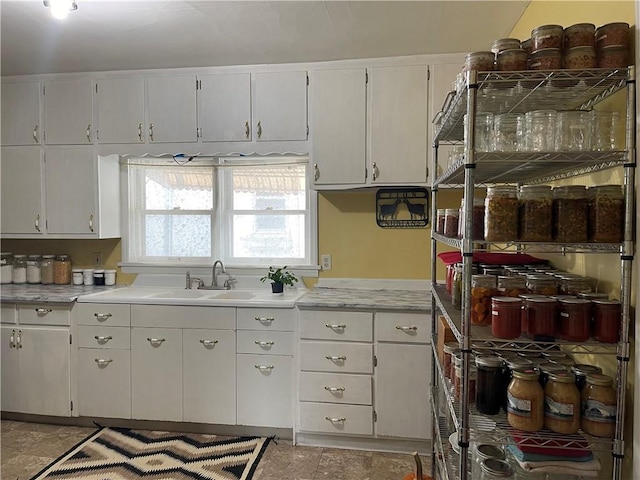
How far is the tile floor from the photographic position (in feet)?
8.33

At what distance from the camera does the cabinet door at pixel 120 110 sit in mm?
3264

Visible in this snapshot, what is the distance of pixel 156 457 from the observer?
270cm

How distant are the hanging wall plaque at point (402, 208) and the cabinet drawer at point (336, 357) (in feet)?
3.22

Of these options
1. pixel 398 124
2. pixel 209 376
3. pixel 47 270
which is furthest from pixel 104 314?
pixel 398 124

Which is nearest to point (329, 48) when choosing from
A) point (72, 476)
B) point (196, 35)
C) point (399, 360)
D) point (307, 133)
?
point (307, 133)

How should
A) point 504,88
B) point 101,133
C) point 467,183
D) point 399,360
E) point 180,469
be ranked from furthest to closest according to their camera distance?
point 101,133 → point 399,360 → point 180,469 → point 504,88 → point 467,183

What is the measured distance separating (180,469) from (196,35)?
2.48 meters

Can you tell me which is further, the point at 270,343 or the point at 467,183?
the point at 270,343

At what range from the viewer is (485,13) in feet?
7.91

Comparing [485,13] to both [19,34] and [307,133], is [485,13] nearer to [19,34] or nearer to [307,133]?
[307,133]

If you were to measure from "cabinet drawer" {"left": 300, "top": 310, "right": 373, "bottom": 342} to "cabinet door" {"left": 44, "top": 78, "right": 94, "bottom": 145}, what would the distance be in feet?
6.82

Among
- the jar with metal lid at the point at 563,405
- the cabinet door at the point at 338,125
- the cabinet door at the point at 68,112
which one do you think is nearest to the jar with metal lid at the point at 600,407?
the jar with metal lid at the point at 563,405

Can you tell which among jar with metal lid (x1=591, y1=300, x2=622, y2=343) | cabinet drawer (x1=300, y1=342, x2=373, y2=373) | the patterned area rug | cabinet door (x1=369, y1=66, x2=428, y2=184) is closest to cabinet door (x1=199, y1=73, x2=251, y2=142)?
cabinet door (x1=369, y1=66, x2=428, y2=184)

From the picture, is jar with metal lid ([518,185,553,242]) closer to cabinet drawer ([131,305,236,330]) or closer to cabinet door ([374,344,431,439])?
cabinet door ([374,344,431,439])
